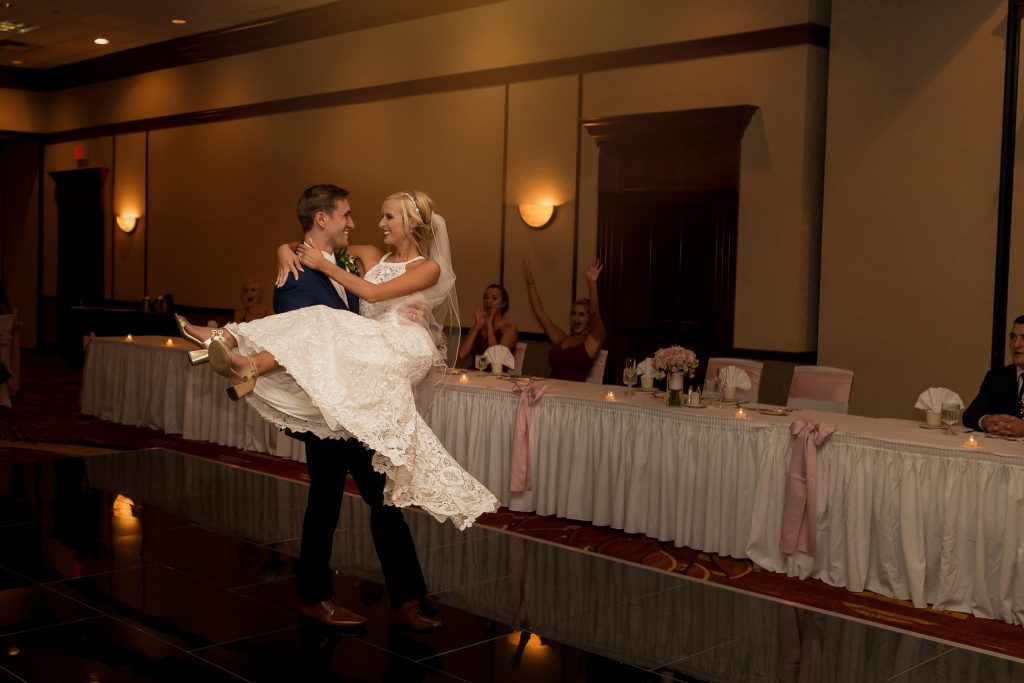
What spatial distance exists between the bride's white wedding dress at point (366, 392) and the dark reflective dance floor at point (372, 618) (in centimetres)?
56

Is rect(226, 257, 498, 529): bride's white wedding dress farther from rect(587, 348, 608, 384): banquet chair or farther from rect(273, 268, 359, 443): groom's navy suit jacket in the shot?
rect(587, 348, 608, 384): banquet chair

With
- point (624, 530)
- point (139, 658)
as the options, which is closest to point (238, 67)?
point (624, 530)

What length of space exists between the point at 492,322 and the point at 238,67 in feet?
20.1

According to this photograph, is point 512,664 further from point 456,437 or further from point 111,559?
point 456,437

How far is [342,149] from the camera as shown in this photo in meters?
11.2

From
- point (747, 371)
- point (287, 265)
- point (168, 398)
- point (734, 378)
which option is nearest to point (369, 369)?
point (287, 265)

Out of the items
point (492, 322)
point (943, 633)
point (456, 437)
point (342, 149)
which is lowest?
point (943, 633)

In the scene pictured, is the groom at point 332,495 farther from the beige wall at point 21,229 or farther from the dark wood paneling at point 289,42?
the beige wall at point 21,229

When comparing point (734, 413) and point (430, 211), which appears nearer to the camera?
point (430, 211)

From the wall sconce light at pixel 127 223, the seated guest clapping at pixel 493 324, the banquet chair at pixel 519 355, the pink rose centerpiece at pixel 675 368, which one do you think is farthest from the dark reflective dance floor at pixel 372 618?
the wall sconce light at pixel 127 223

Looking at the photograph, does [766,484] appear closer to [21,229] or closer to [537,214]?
[537,214]

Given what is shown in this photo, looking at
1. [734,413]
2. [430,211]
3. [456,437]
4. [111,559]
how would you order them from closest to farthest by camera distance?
[430,211]
[111,559]
[734,413]
[456,437]

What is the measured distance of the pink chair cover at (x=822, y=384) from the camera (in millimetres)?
6172

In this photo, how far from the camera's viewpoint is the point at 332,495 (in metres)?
3.79
